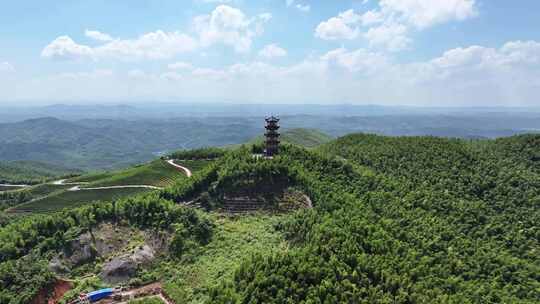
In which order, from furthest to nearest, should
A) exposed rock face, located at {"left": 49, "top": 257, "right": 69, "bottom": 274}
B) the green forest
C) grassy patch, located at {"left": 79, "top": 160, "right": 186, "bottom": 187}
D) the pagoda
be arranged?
grassy patch, located at {"left": 79, "top": 160, "right": 186, "bottom": 187}
the pagoda
exposed rock face, located at {"left": 49, "top": 257, "right": 69, "bottom": 274}
the green forest

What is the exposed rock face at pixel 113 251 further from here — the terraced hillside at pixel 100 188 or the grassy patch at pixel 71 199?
the grassy patch at pixel 71 199

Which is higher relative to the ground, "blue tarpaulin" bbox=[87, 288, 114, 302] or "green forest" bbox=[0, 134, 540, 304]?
"green forest" bbox=[0, 134, 540, 304]

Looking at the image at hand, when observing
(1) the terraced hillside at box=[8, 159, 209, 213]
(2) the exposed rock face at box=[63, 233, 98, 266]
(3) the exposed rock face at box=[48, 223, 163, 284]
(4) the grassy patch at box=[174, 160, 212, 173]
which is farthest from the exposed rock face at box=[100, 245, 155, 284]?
(4) the grassy patch at box=[174, 160, 212, 173]

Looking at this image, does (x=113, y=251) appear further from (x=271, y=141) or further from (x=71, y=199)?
(x=71, y=199)

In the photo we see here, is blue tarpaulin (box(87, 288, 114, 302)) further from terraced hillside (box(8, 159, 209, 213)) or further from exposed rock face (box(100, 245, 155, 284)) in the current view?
terraced hillside (box(8, 159, 209, 213))

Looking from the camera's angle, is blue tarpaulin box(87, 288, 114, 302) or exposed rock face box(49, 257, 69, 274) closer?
blue tarpaulin box(87, 288, 114, 302)

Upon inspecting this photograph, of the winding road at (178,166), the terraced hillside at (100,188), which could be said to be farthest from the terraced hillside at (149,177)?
the winding road at (178,166)
